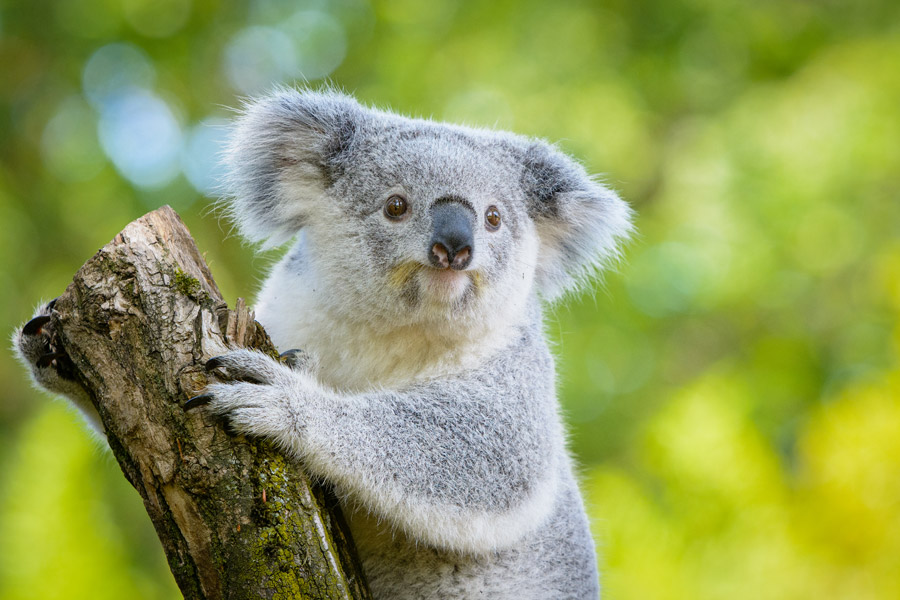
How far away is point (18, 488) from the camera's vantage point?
5008mm

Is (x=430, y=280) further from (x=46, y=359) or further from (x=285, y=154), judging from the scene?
(x=46, y=359)

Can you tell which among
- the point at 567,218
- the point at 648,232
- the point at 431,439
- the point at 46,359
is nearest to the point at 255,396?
the point at 431,439

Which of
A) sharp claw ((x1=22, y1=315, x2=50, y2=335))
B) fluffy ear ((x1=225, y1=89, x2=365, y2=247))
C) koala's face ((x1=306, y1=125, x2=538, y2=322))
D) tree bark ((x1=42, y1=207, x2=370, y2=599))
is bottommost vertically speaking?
tree bark ((x1=42, y1=207, x2=370, y2=599))

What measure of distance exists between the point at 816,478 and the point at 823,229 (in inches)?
74.9

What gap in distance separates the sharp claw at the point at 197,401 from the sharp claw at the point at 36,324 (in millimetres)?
887

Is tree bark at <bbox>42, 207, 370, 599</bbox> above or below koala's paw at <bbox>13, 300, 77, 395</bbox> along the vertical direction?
below

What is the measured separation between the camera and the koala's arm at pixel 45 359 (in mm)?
2654

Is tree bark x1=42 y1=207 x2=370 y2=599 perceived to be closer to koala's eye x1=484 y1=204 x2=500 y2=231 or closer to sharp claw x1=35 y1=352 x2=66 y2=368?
sharp claw x1=35 y1=352 x2=66 y2=368

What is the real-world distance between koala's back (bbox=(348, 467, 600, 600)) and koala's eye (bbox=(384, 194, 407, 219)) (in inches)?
39.5

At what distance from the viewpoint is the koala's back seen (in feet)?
9.21

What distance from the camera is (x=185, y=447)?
207 centimetres

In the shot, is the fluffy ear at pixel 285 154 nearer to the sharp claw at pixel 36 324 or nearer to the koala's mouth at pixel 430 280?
the koala's mouth at pixel 430 280

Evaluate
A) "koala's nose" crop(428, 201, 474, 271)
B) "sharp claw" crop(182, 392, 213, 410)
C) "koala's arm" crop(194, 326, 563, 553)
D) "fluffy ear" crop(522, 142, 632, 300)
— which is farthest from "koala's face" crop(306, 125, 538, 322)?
"sharp claw" crop(182, 392, 213, 410)

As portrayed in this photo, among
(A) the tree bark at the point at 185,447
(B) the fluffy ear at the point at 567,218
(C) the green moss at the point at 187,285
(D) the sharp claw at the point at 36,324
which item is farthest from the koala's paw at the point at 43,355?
(B) the fluffy ear at the point at 567,218
